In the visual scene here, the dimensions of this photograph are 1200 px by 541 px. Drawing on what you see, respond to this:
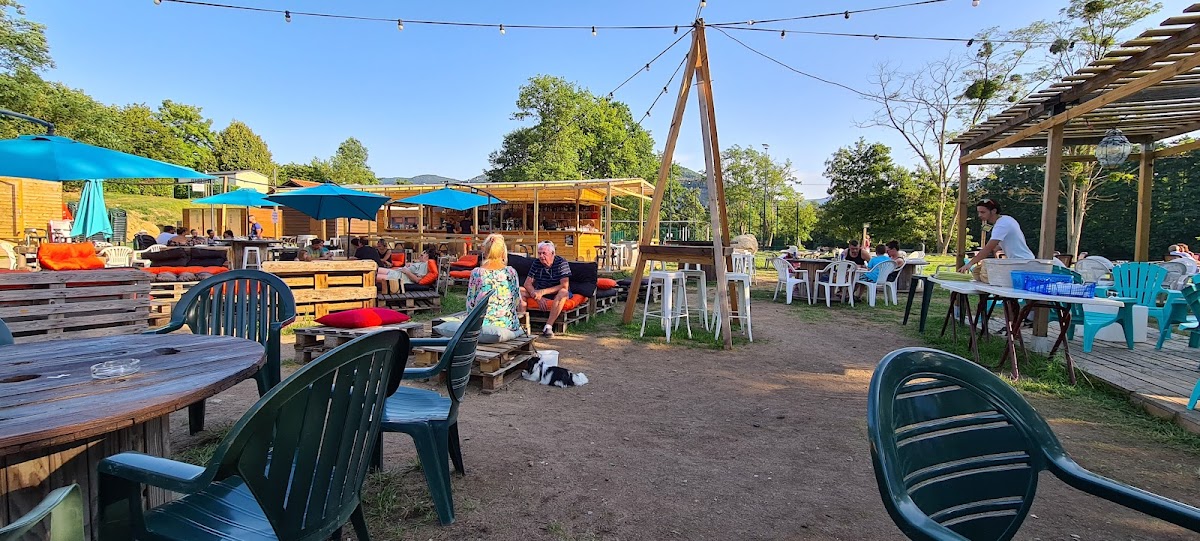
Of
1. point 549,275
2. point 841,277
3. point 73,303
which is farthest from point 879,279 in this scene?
point 73,303

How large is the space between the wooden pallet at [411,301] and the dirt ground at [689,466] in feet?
11.8

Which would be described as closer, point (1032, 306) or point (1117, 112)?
point (1032, 306)

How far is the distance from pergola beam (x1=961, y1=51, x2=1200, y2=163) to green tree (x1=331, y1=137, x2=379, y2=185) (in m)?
50.3

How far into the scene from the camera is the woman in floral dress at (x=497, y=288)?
4.69 metres

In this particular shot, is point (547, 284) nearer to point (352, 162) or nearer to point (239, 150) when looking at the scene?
point (239, 150)

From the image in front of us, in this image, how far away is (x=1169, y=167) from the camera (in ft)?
92.4

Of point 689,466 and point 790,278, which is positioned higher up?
point 790,278

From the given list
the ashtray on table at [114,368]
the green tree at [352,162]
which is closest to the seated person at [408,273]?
the ashtray on table at [114,368]

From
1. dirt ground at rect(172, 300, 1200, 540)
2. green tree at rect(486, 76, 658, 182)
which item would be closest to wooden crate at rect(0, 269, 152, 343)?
dirt ground at rect(172, 300, 1200, 540)

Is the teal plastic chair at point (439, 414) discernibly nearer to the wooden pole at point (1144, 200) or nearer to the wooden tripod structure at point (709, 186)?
the wooden tripod structure at point (709, 186)

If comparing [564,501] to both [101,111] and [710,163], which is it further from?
[101,111]

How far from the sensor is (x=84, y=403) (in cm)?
142

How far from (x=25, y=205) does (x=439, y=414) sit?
71.6 ft

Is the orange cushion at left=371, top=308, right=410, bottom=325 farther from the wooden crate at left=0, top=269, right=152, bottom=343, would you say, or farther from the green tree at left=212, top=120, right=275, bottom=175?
the green tree at left=212, top=120, right=275, bottom=175
